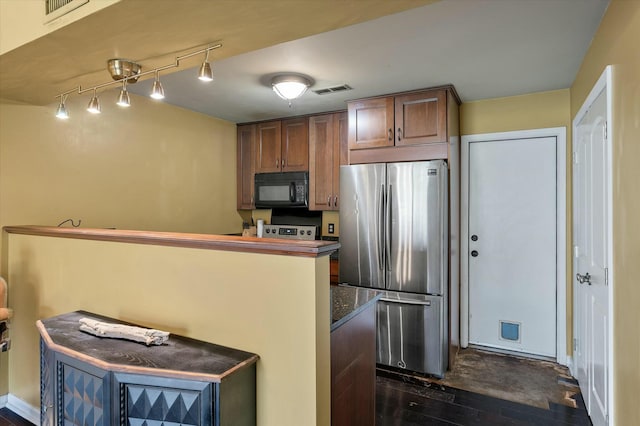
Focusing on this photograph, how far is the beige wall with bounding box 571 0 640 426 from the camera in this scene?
1486mm

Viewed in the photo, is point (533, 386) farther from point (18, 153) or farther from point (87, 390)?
point (18, 153)

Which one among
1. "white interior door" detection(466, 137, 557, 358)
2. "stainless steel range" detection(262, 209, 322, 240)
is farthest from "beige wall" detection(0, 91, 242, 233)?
"white interior door" detection(466, 137, 557, 358)

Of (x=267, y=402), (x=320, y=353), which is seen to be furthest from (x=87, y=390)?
(x=320, y=353)

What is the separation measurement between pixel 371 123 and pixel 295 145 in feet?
3.47

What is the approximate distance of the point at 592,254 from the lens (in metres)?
2.34

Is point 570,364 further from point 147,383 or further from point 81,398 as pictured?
point 81,398

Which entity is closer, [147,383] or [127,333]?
[147,383]

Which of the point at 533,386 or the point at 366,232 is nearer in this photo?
the point at 533,386

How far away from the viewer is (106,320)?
1.95 metres

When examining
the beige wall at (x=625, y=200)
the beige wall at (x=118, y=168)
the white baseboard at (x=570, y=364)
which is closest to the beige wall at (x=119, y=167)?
the beige wall at (x=118, y=168)

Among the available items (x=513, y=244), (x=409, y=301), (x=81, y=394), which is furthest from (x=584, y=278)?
(x=81, y=394)

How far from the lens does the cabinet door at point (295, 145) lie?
405 centimetres

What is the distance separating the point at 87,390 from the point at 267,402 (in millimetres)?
737

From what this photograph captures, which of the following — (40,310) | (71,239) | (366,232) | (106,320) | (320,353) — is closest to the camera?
(320,353)
